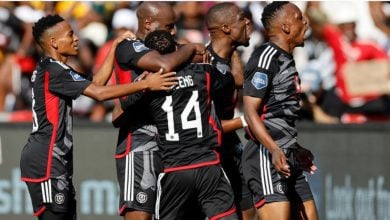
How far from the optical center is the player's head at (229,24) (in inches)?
394

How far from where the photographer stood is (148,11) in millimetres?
9766

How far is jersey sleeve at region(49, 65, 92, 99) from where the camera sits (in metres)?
9.23

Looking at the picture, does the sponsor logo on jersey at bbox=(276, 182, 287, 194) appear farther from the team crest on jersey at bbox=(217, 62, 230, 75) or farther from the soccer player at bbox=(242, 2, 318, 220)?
the team crest on jersey at bbox=(217, 62, 230, 75)

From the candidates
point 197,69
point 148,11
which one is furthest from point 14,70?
point 197,69

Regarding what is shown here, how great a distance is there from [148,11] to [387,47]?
516cm

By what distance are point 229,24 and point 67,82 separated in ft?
5.66

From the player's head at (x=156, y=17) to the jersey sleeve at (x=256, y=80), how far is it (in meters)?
0.86

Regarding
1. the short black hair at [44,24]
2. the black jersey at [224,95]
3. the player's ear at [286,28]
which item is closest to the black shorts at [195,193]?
the black jersey at [224,95]

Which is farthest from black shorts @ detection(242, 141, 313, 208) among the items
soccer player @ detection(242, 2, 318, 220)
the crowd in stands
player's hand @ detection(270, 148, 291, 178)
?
the crowd in stands

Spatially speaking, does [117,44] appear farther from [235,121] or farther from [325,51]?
[325,51]

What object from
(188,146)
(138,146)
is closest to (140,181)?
(138,146)

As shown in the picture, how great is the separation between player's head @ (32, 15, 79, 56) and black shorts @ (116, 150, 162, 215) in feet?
3.71

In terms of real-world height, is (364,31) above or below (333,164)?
above

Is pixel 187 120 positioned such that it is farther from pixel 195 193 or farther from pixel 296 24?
pixel 296 24
